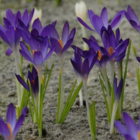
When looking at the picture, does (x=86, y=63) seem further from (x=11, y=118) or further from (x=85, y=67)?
(x=11, y=118)

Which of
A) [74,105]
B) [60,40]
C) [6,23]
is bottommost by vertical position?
[74,105]

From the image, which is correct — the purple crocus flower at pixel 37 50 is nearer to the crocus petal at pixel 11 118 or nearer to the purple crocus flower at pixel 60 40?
the purple crocus flower at pixel 60 40

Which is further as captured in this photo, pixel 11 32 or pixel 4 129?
pixel 11 32

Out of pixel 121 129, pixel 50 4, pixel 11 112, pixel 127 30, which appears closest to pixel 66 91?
pixel 11 112

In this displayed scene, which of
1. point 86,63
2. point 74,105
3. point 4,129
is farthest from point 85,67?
point 74,105

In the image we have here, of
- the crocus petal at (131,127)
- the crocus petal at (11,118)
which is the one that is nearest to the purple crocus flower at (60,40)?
the crocus petal at (11,118)

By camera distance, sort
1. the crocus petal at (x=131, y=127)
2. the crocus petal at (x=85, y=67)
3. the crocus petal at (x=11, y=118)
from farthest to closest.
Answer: the crocus petal at (x=85, y=67)
the crocus petal at (x=11, y=118)
the crocus petal at (x=131, y=127)

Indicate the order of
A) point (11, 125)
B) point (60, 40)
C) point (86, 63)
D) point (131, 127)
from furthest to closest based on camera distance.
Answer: point (60, 40)
point (86, 63)
point (11, 125)
point (131, 127)

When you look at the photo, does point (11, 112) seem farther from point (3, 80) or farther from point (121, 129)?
point (3, 80)

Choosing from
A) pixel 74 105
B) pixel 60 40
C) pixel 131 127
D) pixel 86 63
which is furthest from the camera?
pixel 74 105
